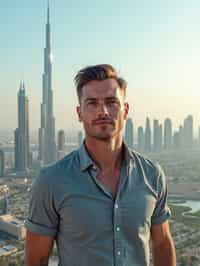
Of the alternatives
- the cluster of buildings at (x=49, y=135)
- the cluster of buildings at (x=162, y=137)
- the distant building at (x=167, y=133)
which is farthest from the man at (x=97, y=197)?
the distant building at (x=167, y=133)

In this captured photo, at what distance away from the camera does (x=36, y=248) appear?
0.68m

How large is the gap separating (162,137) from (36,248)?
30339 millimetres

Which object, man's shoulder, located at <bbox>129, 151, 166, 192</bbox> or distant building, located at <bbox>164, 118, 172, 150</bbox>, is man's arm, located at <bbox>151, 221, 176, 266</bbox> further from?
distant building, located at <bbox>164, 118, 172, 150</bbox>

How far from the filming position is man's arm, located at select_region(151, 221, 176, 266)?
2.54ft

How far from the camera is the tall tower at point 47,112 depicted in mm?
22094

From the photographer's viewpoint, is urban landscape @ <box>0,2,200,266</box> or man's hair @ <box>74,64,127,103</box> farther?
Answer: urban landscape @ <box>0,2,200,266</box>

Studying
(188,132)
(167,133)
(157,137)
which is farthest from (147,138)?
(188,132)

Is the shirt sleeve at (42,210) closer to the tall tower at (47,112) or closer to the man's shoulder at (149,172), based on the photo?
the man's shoulder at (149,172)

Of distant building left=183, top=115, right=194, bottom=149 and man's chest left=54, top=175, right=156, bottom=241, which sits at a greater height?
man's chest left=54, top=175, right=156, bottom=241

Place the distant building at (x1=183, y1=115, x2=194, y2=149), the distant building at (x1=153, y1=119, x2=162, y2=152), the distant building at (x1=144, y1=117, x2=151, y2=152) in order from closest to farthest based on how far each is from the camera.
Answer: the distant building at (x1=144, y1=117, x2=151, y2=152) < the distant building at (x1=153, y1=119, x2=162, y2=152) < the distant building at (x1=183, y1=115, x2=194, y2=149)

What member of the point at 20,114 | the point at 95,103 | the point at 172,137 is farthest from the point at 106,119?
the point at 172,137

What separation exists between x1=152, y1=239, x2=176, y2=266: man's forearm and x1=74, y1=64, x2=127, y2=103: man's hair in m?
0.34

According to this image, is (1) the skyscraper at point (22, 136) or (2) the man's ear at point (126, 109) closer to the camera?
(2) the man's ear at point (126, 109)

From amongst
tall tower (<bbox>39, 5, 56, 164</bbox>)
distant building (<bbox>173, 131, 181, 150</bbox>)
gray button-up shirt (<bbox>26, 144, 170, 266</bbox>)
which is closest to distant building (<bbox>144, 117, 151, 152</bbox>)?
distant building (<bbox>173, 131, 181, 150</bbox>)
